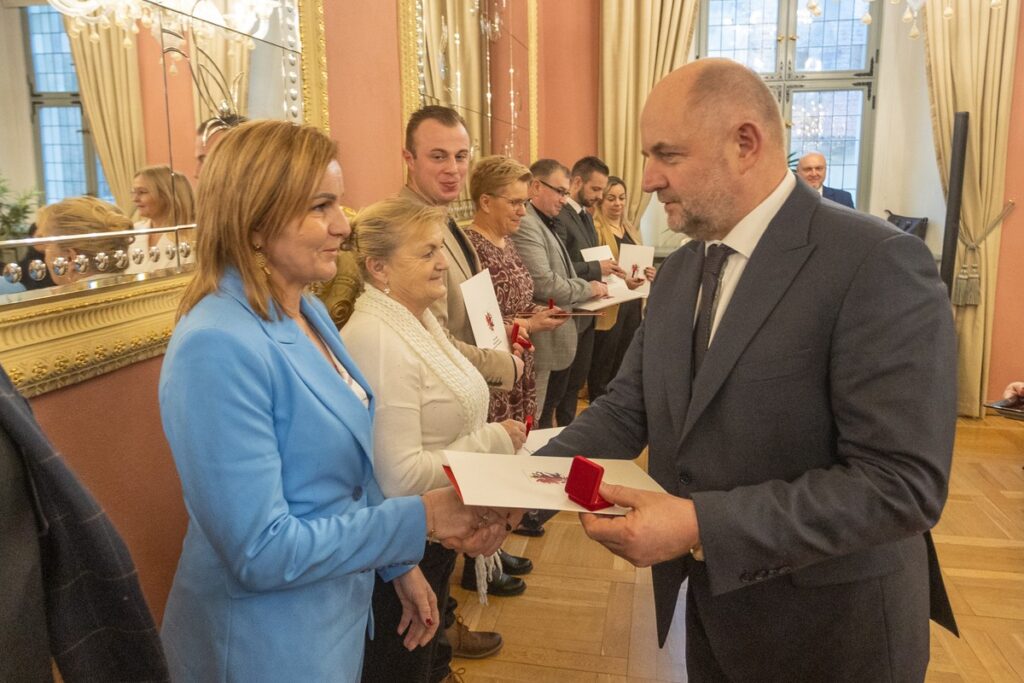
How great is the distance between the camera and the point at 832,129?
22.2ft

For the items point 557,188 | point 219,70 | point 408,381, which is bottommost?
point 408,381

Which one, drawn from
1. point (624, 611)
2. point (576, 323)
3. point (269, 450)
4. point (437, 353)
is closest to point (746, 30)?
point (576, 323)

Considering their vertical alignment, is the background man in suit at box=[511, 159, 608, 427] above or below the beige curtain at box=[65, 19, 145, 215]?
below

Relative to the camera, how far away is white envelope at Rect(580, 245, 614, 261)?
443 centimetres

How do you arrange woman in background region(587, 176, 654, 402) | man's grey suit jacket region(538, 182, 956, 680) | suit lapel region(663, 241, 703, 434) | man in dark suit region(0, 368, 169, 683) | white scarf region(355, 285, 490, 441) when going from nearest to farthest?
man in dark suit region(0, 368, 169, 683) < man's grey suit jacket region(538, 182, 956, 680) < suit lapel region(663, 241, 703, 434) < white scarf region(355, 285, 490, 441) < woman in background region(587, 176, 654, 402)

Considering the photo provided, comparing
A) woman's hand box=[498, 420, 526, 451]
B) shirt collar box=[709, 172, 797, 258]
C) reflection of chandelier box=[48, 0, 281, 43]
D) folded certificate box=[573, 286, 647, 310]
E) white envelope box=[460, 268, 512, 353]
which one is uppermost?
reflection of chandelier box=[48, 0, 281, 43]

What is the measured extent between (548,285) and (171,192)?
85.1 inches

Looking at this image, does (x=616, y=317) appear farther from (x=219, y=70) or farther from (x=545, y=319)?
(x=219, y=70)

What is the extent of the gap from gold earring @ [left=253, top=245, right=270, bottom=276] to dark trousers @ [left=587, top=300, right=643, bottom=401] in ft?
12.5

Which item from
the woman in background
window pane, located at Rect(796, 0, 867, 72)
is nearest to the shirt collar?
the woman in background

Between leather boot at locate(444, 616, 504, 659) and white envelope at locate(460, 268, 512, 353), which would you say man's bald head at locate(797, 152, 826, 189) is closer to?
white envelope at locate(460, 268, 512, 353)

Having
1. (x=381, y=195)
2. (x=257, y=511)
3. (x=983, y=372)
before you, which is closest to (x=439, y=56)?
(x=381, y=195)

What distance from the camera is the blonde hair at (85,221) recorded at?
1366 mm

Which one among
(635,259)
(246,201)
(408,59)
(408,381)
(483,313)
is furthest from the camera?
(635,259)
